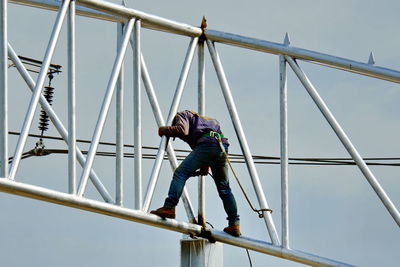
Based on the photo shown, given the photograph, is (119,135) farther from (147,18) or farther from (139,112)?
(147,18)

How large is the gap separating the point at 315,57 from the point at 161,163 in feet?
7.60

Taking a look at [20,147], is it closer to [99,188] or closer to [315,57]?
[99,188]

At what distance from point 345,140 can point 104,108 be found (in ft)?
9.85

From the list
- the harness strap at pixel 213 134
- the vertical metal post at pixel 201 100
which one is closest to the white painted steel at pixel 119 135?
the harness strap at pixel 213 134

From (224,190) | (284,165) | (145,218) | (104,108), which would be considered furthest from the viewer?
(224,190)

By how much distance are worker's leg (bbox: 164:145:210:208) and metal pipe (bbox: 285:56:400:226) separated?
1.49 m

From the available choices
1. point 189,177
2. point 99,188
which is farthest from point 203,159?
point 99,188

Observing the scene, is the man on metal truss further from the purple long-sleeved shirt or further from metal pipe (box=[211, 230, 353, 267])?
metal pipe (box=[211, 230, 353, 267])

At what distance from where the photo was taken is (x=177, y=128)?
51.6ft

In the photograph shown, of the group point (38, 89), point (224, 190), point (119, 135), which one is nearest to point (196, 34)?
point (119, 135)

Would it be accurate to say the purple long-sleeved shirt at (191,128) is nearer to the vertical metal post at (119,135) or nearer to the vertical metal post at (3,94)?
the vertical metal post at (119,135)

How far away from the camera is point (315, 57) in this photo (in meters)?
15.7

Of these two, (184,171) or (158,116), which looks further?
(158,116)

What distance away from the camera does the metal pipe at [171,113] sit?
50.1 ft
